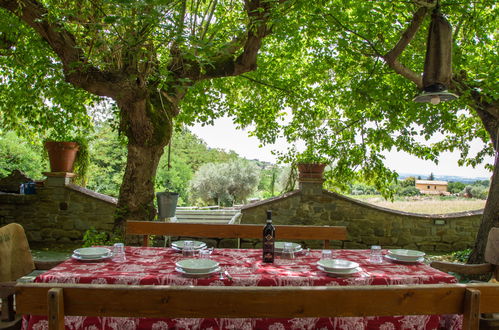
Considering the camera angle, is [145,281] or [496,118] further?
[496,118]

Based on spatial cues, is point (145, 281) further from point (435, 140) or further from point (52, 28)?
point (435, 140)

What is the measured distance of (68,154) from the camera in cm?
600

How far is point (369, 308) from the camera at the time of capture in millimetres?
1438

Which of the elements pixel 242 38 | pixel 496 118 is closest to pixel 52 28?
pixel 242 38

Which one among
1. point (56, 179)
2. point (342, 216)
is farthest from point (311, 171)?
point (56, 179)

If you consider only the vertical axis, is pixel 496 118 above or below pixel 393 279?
above

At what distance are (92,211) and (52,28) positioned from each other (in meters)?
3.18

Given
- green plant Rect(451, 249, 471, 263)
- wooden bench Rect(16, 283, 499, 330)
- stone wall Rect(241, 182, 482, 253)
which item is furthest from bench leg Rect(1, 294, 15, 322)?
green plant Rect(451, 249, 471, 263)

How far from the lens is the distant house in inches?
373

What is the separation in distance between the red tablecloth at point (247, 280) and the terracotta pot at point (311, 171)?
334cm

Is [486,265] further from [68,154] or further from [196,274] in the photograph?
[68,154]

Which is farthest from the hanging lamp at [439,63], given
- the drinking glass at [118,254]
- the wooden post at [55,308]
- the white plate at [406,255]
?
the wooden post at [55,308]

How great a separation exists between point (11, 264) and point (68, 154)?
3.99 meters

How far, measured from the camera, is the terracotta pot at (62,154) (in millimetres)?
5887
